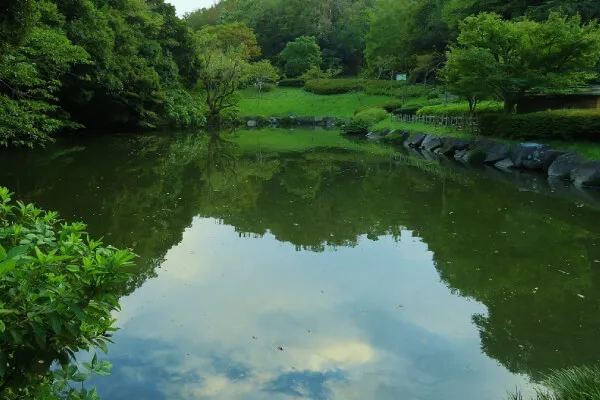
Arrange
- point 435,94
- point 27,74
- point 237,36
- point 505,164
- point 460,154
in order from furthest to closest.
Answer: point 237,36 → point 435,94 → point 460,154 → point 505,164 → point 27,74

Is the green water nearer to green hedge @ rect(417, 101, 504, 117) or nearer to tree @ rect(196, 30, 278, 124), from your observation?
green hedge @ rect(417, 101, 504, 117)

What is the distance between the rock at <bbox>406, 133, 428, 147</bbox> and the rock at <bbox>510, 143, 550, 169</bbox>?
24.0ft

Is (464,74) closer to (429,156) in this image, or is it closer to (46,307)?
(429,156)

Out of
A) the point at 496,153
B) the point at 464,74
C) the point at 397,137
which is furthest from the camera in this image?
the point at 397,137

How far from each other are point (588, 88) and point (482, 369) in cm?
1891

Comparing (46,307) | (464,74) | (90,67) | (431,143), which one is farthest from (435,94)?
(46,307)

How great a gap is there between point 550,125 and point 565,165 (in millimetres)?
2100

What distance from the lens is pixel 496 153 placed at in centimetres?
1659

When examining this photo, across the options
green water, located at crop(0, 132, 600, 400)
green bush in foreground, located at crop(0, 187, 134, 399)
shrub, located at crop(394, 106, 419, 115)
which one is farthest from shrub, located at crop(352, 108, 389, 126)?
green bush in foreground, located at crop(0, 187, 134, 399)

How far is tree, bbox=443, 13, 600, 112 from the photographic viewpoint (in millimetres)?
16312

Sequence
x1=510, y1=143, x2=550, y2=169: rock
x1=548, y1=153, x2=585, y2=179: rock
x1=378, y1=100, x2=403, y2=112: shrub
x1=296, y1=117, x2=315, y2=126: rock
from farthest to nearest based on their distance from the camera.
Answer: x1=296, y1=117, x2=315, y2=126: rock
x1=378, y1=100, x2=403, y2=112: shrub
x1=510, y1=143, x2=550, y2=169: rock
x1=548, y1=153, x2=585, y2=179: rock

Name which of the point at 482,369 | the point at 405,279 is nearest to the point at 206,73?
the point at 405,279

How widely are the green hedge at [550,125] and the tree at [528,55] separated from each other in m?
1.33

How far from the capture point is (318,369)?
12.9 feet
